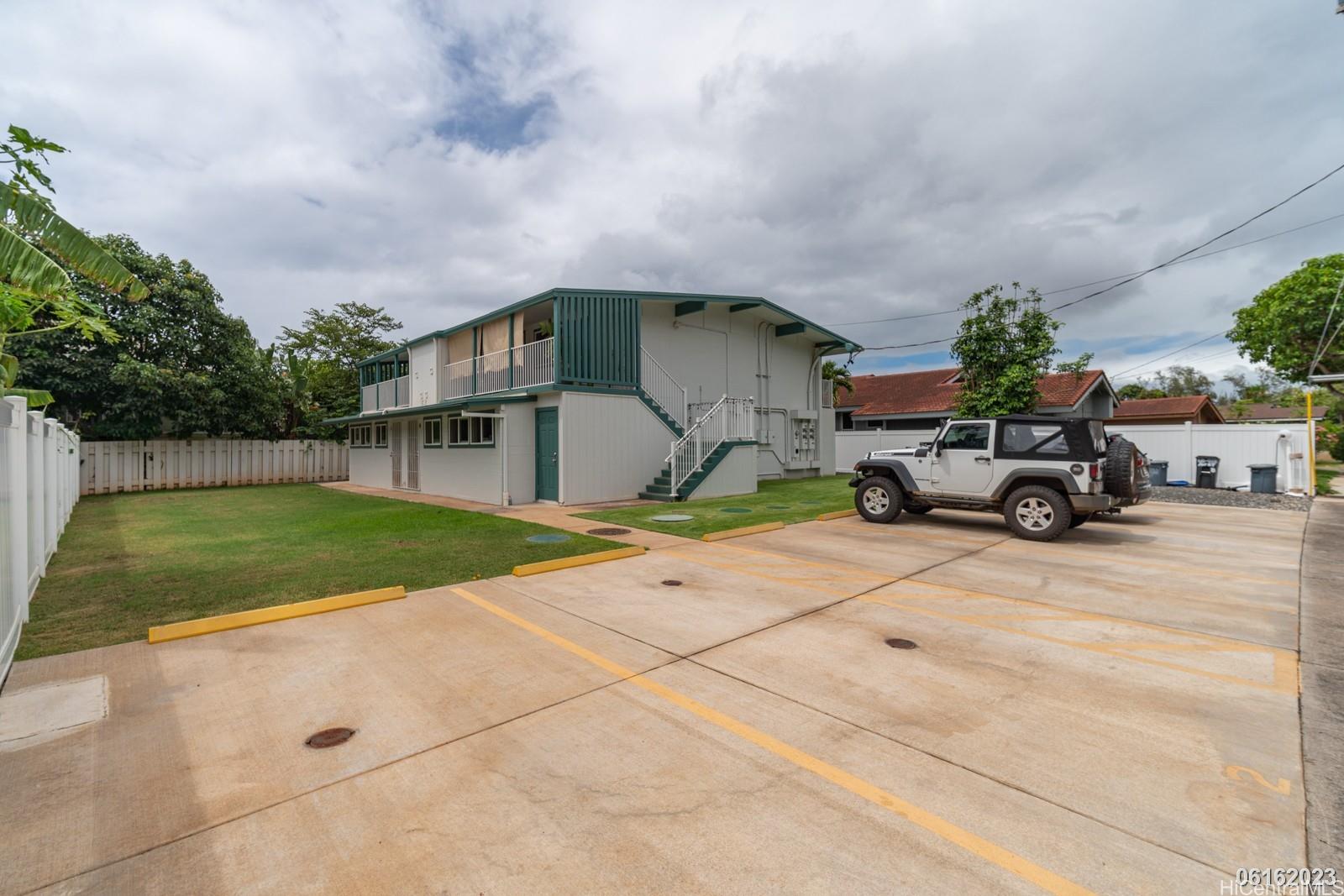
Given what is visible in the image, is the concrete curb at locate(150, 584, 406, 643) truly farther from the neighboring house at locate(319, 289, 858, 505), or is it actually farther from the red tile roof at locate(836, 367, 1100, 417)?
the red tile roof at locate(836, 367, 1100, 417)

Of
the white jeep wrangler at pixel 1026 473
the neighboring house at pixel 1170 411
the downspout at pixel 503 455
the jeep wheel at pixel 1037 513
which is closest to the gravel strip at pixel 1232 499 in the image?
the white jeep wrangler at pixel 1026 473

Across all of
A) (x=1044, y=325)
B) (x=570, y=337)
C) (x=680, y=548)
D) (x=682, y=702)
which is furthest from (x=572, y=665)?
(x=1044, y=325)

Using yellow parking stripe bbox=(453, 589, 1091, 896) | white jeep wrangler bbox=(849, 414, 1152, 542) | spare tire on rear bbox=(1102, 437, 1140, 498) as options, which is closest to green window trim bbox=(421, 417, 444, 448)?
white jeep wrangler bbox=(849, 414, 1152, 542)

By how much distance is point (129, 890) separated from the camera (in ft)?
7.01

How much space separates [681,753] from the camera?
10.0ft

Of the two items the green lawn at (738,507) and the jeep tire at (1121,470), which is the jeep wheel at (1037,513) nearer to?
the jeep tire at (1121,470)

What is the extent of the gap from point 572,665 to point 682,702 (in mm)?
1035

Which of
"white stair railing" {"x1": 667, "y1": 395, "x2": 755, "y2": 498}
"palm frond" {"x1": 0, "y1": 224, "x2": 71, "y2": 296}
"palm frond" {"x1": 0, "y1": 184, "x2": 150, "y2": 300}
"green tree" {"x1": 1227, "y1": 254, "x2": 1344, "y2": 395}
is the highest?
"green tree" {"x1": 1227, "y1": 254, "x2": 1344, "y2": 395}

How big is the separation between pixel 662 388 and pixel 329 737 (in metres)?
15.2

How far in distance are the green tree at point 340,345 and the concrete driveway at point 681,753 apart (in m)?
30.2

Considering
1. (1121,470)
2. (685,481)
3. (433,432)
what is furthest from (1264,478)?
(433,432)

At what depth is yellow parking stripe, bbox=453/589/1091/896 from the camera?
7.21ft

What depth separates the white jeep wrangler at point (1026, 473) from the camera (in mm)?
8961

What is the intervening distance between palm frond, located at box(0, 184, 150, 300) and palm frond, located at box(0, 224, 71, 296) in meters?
0.10
